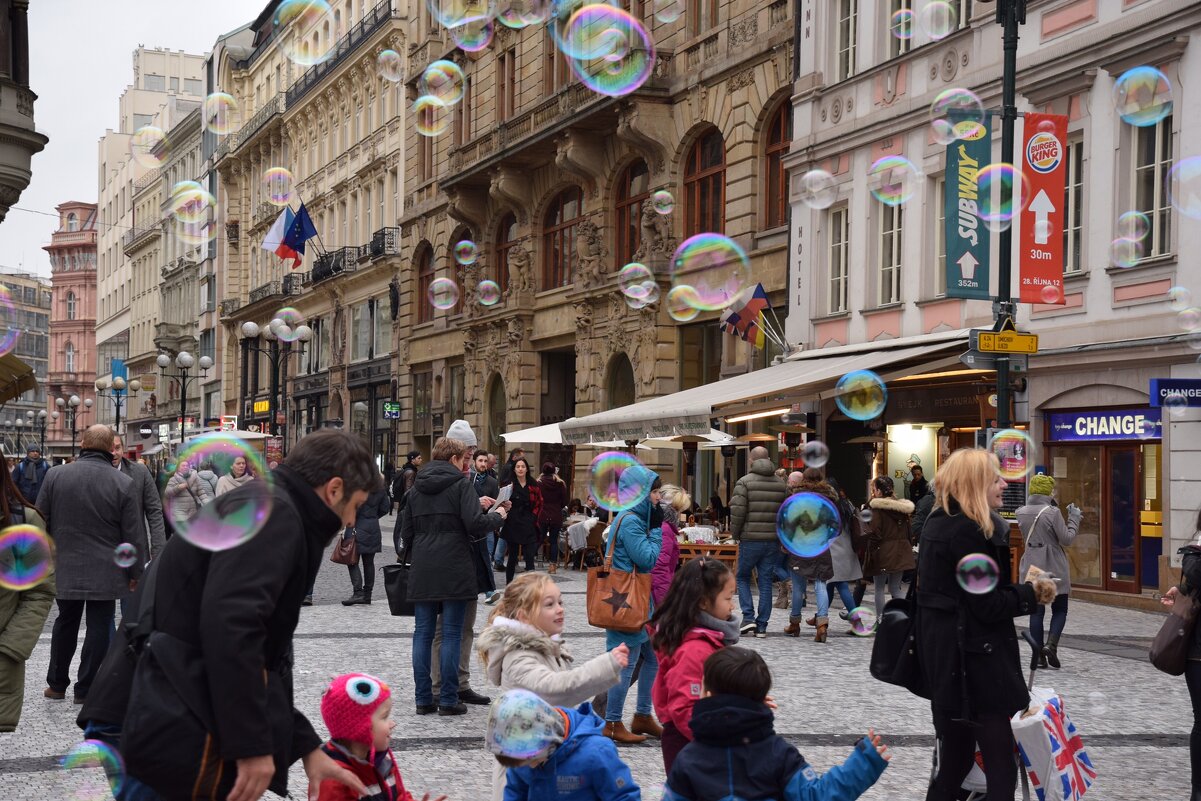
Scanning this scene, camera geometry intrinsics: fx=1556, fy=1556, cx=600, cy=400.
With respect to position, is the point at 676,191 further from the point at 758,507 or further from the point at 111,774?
the point at 111,774

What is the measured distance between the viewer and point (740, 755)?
4.70m

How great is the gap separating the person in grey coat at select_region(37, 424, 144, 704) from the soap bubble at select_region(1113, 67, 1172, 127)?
12803 mm

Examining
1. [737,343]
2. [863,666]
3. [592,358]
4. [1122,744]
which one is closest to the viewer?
[1122,744]

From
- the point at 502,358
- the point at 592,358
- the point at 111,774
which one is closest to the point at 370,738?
the point at 111,774

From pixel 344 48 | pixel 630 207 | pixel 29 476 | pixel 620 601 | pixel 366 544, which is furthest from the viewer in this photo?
pixel 344 48

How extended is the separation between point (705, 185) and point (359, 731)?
25.4 metres

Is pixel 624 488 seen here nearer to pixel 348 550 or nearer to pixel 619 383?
pixel 348 550

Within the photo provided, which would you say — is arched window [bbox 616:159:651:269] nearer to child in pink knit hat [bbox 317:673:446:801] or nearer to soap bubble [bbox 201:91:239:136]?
soap bubble [bbox 201:91:239:136]

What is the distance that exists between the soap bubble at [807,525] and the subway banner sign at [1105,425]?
598cm

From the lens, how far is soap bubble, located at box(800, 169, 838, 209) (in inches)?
958

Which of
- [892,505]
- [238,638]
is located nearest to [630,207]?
[892,505]

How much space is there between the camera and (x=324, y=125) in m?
56.1

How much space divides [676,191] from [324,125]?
95.5ft

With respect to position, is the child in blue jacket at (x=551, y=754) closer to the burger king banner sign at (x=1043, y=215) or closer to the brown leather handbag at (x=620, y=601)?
the brown leather handbag at (x=620, y=601)
